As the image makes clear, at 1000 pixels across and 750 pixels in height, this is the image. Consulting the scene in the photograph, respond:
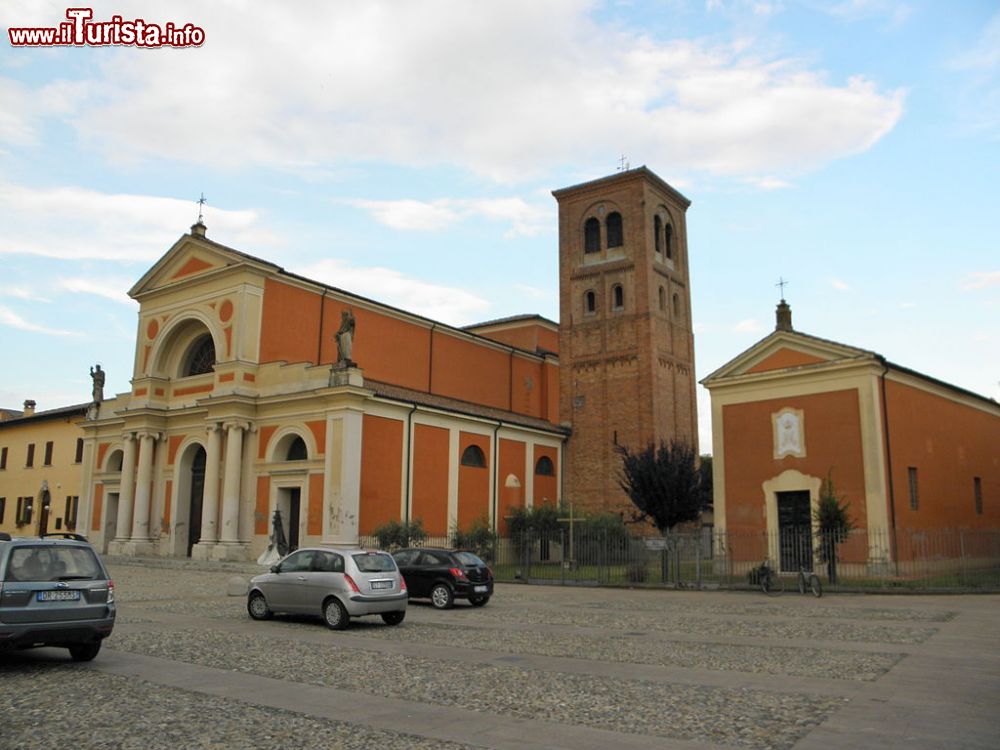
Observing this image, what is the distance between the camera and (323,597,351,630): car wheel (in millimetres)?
12906

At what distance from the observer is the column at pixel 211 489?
3045 centimetres

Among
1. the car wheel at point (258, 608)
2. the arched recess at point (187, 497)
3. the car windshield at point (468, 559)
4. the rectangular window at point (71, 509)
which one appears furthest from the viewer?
the rectangular window at point (71, 509)

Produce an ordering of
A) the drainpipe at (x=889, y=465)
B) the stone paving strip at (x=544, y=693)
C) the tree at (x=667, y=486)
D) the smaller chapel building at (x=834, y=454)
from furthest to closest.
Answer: the tree at (x=667, y=486) → the smaller chapel building at (x=834, y=454) → the drainpipe at (x=889, y=465) → the stone paving strip at (x=544, y=693)

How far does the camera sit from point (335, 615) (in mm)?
12961

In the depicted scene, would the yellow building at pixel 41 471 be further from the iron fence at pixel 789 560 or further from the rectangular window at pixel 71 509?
the iron fence at pixel 789 560

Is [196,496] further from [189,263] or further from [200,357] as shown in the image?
[189,263]

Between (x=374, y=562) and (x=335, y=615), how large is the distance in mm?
1078

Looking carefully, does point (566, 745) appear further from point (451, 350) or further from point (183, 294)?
point (451, 350)

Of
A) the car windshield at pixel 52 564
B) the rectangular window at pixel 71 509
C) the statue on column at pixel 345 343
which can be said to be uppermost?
the statue on column at pixel 345 343

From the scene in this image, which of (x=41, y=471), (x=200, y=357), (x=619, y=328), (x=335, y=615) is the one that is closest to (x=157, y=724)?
(x=335, y=615)

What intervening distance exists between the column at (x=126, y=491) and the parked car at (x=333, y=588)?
2289 cm

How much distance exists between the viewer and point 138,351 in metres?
36.0

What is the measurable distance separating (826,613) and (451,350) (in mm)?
27042

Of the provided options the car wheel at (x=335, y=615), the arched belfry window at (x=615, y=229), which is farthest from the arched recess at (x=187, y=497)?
the arched belfry window at (x=615, y=229)
